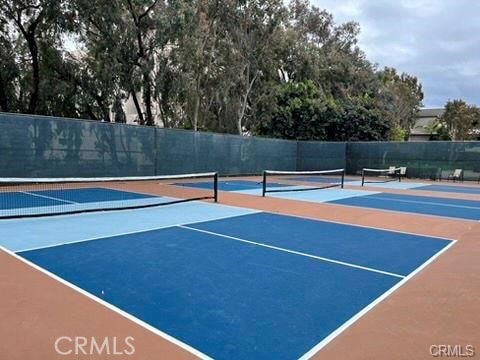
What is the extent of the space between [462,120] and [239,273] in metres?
46.4

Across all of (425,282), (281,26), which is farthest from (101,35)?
(425,282)

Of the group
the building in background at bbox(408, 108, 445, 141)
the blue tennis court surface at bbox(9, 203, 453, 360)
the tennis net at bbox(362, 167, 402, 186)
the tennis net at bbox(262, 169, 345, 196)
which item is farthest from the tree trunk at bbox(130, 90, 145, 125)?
the building in background at bbox(408, 108, 445, 141)

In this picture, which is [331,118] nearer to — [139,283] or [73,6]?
[73,6]

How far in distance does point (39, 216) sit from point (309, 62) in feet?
85.5

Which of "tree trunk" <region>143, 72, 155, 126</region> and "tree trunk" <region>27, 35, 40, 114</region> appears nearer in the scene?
"tree trunk" <region>27, 35, 40, 114</region>

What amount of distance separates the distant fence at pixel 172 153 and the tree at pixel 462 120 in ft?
82.4

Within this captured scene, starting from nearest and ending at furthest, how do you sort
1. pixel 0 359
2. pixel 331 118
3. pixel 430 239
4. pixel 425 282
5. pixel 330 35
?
1. pixel 0 359
2. pixel 425 282
3. pixel 430 239
4. pixel 331 118
5. pixel 330 35

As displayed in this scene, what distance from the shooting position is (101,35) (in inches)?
802

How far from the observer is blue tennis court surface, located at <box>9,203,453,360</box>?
133 inches

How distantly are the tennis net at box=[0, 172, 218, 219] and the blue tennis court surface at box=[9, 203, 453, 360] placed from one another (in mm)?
1012

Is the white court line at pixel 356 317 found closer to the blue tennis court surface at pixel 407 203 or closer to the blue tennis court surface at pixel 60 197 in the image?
the blue tennis court surface at pixel 407 203

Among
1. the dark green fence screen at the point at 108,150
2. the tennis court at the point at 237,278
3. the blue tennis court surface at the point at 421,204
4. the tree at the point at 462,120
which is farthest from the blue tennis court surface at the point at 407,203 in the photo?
the tree at the point at 462,120

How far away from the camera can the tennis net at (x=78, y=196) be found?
8617mm

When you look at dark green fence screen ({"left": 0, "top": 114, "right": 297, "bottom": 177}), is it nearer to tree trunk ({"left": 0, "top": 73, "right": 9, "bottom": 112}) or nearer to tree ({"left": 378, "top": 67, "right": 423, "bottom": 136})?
tree trunk ({"left": 0, "top": 73, "right": 9, "bottom": 112})
